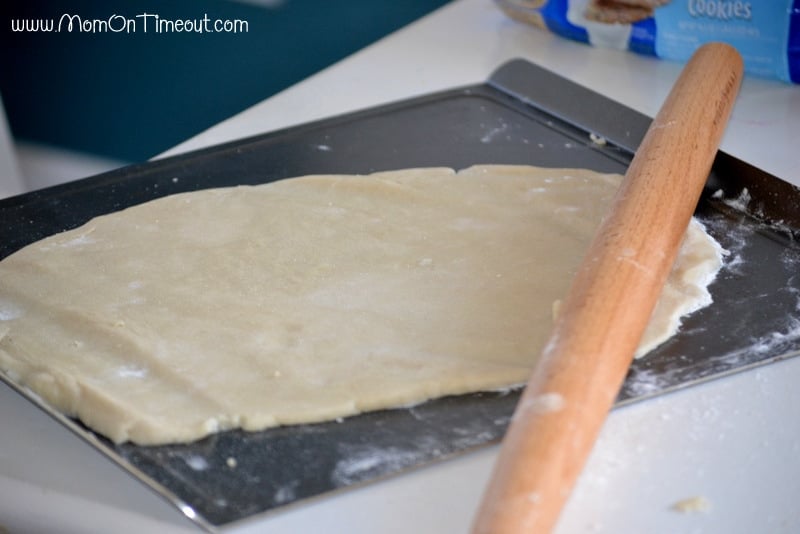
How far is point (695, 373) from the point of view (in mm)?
814

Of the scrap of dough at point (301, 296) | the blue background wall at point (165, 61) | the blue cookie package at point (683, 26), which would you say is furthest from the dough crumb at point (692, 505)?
the blue background wall at point (165, 61)

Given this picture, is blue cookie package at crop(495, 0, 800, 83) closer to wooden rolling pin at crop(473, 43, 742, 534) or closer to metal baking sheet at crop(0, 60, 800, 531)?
metal baking sheet at crop(0, 60, 800, 531)

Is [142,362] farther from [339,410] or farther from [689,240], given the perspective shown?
[689,240]

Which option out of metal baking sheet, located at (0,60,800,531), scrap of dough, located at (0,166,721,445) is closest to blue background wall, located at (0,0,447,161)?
metal baking sheet, located at (0,60,800,531)

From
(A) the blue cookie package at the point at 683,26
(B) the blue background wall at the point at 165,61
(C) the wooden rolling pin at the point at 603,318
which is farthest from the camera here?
(B) the blue background wall at the point at 165,61

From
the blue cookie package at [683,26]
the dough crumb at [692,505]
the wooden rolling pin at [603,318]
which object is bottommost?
the dough crumb at [692,505]

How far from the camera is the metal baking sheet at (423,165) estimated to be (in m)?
0.72

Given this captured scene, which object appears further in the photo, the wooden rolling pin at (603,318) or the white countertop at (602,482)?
the white countertop at (602,482)

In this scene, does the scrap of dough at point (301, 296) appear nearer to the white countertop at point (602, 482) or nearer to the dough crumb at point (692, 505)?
the white countertop at point (602, 482)

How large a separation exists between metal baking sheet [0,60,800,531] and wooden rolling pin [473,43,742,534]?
0.08 meters

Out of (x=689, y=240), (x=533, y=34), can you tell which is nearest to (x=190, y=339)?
(x=689, y=240)

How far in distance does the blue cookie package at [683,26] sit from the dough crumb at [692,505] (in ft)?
3.00

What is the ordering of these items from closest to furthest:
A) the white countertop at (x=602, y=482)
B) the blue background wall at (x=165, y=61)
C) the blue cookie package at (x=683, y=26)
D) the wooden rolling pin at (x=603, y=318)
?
the wooden rolling pin at (x=603, y=318) < the white countertop at (x=602, y=482) < the blue cookie package at (x=683, y=26) < the blue background wall at (x=165, y=61)

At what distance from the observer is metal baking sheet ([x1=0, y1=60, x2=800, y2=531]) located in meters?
0.72
